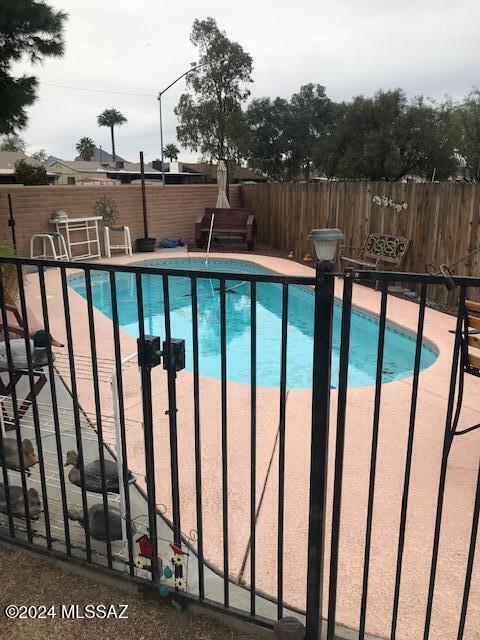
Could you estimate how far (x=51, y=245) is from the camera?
9.89m

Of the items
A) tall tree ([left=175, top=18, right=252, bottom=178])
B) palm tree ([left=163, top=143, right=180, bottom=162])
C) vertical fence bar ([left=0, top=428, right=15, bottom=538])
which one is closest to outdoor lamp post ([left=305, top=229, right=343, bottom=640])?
vertical fence bar ([left=0, top=428, right=15, bottom=538])

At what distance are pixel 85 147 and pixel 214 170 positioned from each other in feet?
142

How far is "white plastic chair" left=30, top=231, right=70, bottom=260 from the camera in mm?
9690

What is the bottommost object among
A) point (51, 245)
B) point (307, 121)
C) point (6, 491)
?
point (6, 491)

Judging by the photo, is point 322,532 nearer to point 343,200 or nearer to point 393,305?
point 393,305

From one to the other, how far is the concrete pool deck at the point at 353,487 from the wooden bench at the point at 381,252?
11.5 feet

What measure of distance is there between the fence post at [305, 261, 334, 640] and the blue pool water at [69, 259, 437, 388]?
2.20 metres

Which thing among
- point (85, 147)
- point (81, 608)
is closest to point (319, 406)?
point (81, 608)

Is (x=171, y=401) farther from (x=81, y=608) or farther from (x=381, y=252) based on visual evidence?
(x=381, y=252)

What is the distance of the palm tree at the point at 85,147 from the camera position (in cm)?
6538

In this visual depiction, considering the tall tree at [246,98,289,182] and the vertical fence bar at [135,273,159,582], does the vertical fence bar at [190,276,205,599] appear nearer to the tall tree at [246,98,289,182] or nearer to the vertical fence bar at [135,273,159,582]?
the vertical fence bar at [135,273,159,582]

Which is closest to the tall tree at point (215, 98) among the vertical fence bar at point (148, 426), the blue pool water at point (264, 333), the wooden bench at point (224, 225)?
the wooden bench at point (224, 225)

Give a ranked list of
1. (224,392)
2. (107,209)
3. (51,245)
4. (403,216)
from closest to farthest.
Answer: (224,392), (403,216), (51,245), (107,209)

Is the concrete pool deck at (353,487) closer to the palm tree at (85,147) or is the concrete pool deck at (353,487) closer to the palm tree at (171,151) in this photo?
the palm tree at (171,151)
